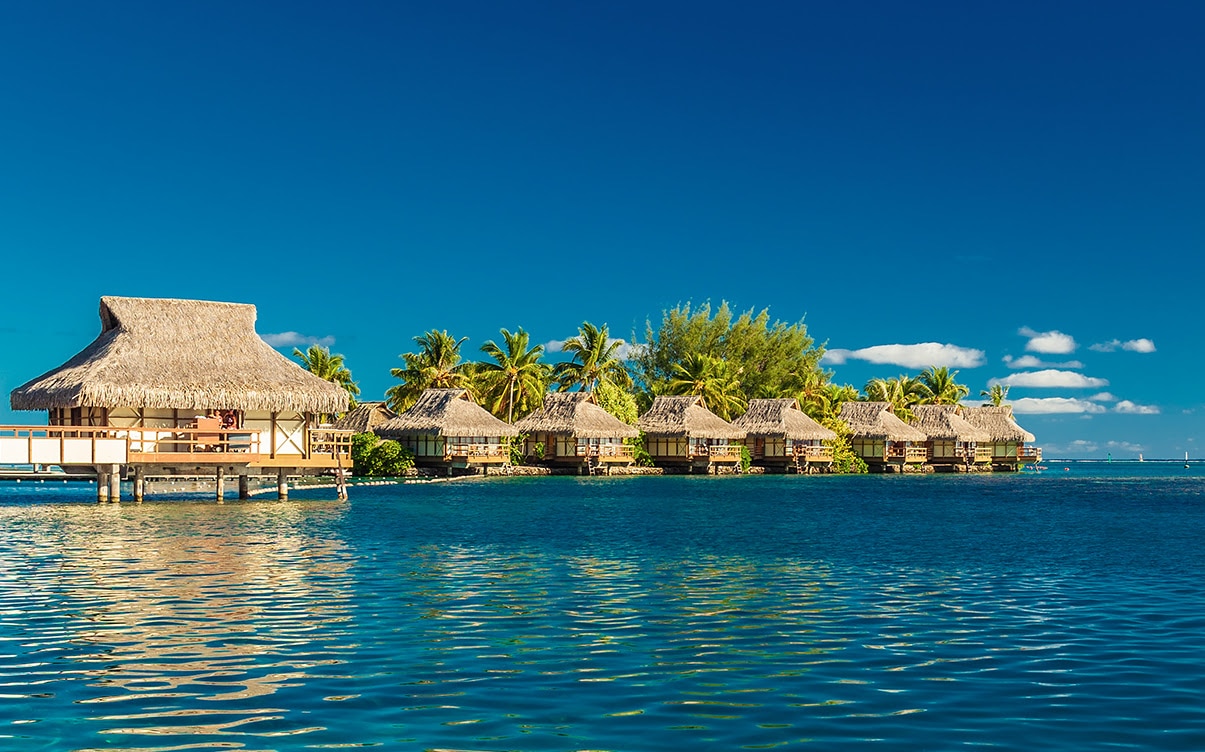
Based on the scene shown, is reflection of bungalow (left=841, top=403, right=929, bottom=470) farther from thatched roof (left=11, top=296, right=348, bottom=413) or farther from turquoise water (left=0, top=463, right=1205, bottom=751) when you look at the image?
turquoise water (left=0, top=463, right=1205, bottom=751)

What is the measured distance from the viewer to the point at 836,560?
72.5ft

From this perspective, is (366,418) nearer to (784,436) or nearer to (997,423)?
(784,436)

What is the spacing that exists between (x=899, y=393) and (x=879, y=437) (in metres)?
16.4

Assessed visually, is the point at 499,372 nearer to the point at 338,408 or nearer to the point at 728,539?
the point at 338,408

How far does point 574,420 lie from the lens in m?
72.2

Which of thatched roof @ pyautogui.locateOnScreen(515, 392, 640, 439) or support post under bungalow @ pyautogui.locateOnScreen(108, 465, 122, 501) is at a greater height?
thatched roof @ pyautogui.locateOnScreen(515, 392, 640, 439)

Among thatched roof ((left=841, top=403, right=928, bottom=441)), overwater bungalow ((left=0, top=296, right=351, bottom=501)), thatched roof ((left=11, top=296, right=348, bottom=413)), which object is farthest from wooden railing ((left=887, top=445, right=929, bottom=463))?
thatched roof ((left=11, top=296, right=348, bottom=413))

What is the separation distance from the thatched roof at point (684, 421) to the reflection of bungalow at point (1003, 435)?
3342 cm

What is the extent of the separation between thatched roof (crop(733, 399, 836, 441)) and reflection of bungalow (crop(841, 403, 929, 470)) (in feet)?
21.5

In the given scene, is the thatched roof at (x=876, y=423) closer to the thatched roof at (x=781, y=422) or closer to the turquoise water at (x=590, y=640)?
the thatched roof at (x=781, y=422)

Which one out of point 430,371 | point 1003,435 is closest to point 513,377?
point 430,371

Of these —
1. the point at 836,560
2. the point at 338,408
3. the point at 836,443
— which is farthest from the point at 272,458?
the point at 836,443

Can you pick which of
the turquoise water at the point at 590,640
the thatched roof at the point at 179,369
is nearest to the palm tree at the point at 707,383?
the thatched roof at the point at 179,369

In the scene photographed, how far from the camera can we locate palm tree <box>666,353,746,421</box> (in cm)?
8706
